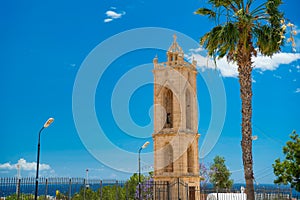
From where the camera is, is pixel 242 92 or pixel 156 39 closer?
pixel 242 92

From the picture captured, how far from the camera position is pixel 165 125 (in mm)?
33844

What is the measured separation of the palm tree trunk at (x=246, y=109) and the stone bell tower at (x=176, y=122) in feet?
54.5

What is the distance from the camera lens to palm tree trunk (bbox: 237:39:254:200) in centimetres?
1502

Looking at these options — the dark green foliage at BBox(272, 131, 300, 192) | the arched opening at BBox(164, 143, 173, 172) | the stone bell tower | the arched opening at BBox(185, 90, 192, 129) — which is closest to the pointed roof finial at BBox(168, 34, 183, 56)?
the stone bell tower

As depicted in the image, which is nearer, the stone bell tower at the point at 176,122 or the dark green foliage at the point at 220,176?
the stone bell tower at the point at 176,122

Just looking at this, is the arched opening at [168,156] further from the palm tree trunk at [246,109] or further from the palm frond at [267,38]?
the palm frond at [267,38]

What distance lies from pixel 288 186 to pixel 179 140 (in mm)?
10732

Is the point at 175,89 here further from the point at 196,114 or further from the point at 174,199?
the point at 174,199

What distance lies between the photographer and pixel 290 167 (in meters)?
22.2

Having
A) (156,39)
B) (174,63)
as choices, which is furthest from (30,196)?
(174,63)

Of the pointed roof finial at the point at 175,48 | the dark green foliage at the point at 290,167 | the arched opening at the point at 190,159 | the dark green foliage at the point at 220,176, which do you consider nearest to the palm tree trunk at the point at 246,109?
the dark green foliage at the point at 290,167

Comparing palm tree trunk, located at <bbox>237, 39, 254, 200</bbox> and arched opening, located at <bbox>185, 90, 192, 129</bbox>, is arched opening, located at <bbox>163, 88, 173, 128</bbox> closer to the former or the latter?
arched opening, located at <bbox>185, 90, 192, 129</bbox>

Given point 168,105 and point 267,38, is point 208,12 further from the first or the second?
point 168,105

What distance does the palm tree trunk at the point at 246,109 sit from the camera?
15.0 metres
